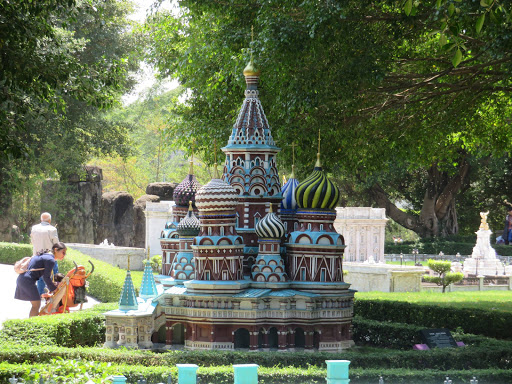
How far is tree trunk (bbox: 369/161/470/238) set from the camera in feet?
164

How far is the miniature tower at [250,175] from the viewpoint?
1546 cm

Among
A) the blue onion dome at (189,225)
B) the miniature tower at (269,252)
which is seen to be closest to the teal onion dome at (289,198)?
the miniature tower at (269,252)

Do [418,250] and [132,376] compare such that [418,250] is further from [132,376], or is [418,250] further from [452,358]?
[132,376]

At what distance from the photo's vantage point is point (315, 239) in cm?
1479

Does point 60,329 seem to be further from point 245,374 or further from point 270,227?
point 245,374

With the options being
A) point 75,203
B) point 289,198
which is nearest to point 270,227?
point 289,198

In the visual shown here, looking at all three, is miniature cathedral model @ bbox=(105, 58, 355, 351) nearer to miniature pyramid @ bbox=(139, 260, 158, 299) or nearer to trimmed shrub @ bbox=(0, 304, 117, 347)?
miniature pyramid @ bbox=(139, 260, 158, 299)

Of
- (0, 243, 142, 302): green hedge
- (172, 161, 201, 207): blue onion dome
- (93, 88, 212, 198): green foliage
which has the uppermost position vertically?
(93, 88, 212, 198): green foliage

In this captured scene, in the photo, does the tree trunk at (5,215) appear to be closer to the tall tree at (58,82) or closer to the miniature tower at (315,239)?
the tall tree at (58,82)

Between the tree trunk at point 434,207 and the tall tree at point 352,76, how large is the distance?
2699 cm

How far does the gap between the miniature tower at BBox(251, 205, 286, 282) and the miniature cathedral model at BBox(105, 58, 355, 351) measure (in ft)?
0.06

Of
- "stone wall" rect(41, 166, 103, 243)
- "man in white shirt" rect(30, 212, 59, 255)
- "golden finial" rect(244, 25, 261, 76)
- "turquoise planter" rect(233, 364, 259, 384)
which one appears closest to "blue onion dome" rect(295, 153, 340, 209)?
"golden finial" rect(244, 25, 261, 76)

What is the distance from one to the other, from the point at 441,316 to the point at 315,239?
483cm

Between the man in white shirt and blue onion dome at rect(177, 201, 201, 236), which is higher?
blue onion dome at rect(177, 201, 201, 236)
